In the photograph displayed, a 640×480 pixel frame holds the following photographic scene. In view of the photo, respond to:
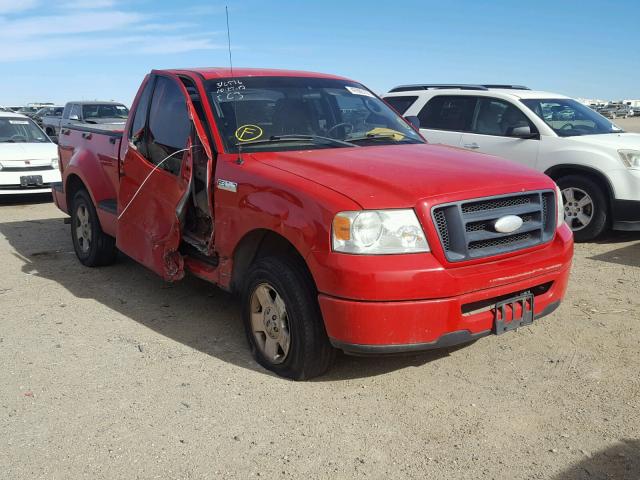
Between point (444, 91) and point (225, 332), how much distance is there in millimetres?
5689

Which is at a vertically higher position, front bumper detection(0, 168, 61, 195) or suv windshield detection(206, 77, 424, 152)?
suv windshield detection(206, 77, 424, 152)

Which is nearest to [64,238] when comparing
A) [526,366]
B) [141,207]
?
[141,207]

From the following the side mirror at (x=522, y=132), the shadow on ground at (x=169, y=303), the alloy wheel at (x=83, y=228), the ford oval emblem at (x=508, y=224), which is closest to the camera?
the ford oval emblem at (x=508, y=224)

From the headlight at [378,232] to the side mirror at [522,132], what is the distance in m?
5.08

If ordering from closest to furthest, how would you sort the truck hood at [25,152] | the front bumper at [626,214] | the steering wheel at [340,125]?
the steering wheel at [340,125]
the front bumper at [626,214]
the truck hood at [25,152]

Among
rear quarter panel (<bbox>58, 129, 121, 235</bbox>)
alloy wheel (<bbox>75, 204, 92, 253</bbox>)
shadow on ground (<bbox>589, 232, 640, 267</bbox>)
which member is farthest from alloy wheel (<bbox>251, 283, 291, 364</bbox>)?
shadow on ground (<bbox>589, 232, 640, 267</bbox>)

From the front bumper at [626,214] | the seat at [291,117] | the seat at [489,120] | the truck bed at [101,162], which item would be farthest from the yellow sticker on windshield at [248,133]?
the seat at [489,120]

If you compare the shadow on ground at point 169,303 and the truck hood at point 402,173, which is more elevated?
the truck hood at point 402,173

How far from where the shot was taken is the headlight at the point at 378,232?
329cm

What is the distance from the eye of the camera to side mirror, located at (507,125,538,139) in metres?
7.82

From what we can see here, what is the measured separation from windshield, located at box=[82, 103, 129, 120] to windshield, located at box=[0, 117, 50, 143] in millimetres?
6074

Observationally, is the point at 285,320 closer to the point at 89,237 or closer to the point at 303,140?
the point at 303,140

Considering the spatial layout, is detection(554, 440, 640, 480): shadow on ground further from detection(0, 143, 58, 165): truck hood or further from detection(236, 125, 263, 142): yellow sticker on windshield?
detection(0, 143, 58, 165): truck hood

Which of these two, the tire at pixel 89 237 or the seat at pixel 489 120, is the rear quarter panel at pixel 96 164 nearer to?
the tire at pixel 89 237
